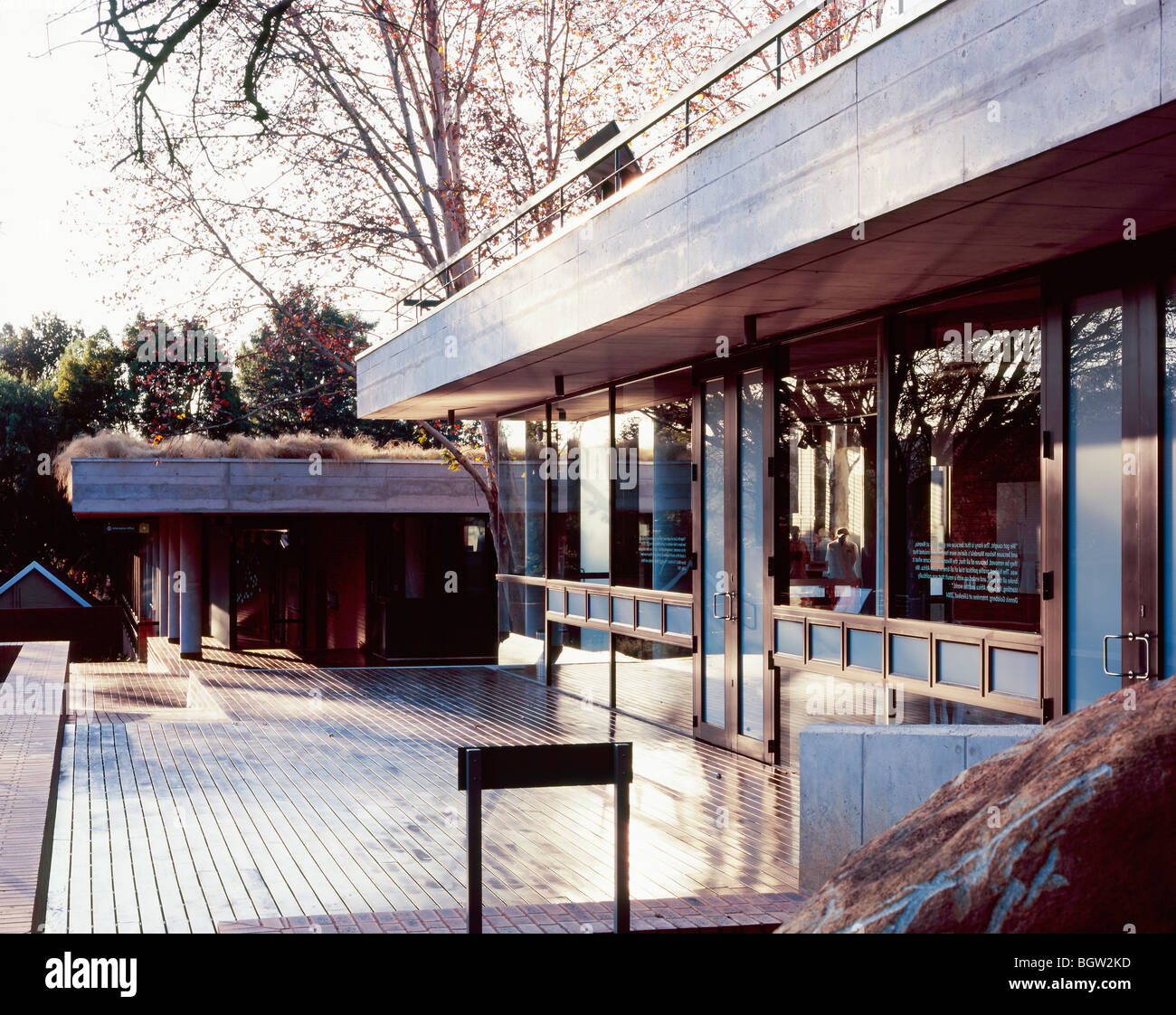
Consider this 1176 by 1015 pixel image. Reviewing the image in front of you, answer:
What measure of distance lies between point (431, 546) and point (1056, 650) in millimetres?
18578

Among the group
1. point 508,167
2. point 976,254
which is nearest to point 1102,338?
point 976,254

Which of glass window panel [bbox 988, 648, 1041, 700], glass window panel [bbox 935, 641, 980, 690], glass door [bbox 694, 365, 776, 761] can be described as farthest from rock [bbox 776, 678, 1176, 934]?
glass door [bbox 694, 365, 776, 761]

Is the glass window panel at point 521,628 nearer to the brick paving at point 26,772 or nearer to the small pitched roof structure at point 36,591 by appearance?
the brick paving at point 26,772

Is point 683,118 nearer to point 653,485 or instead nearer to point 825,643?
point 825,643

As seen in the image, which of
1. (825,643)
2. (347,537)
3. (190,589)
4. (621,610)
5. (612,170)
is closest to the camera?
(825,643)

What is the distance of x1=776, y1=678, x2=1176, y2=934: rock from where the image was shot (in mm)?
3326

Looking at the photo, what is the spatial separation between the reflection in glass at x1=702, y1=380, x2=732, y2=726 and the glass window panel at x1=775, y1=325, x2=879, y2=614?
3.24 ft

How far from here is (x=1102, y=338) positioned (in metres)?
6.53

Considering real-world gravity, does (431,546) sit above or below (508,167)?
below

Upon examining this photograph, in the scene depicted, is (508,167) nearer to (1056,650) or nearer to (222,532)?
(222,532)

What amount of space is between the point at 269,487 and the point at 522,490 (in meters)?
8.75

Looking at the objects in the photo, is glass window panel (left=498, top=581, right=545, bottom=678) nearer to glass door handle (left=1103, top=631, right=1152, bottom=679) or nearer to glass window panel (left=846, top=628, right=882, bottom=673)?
glass window panel (left=846, top=628, right=882, bottom=673)

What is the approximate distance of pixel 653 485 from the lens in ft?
39.0

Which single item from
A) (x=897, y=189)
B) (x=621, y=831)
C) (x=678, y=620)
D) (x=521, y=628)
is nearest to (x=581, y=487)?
(x=678, y=620)
